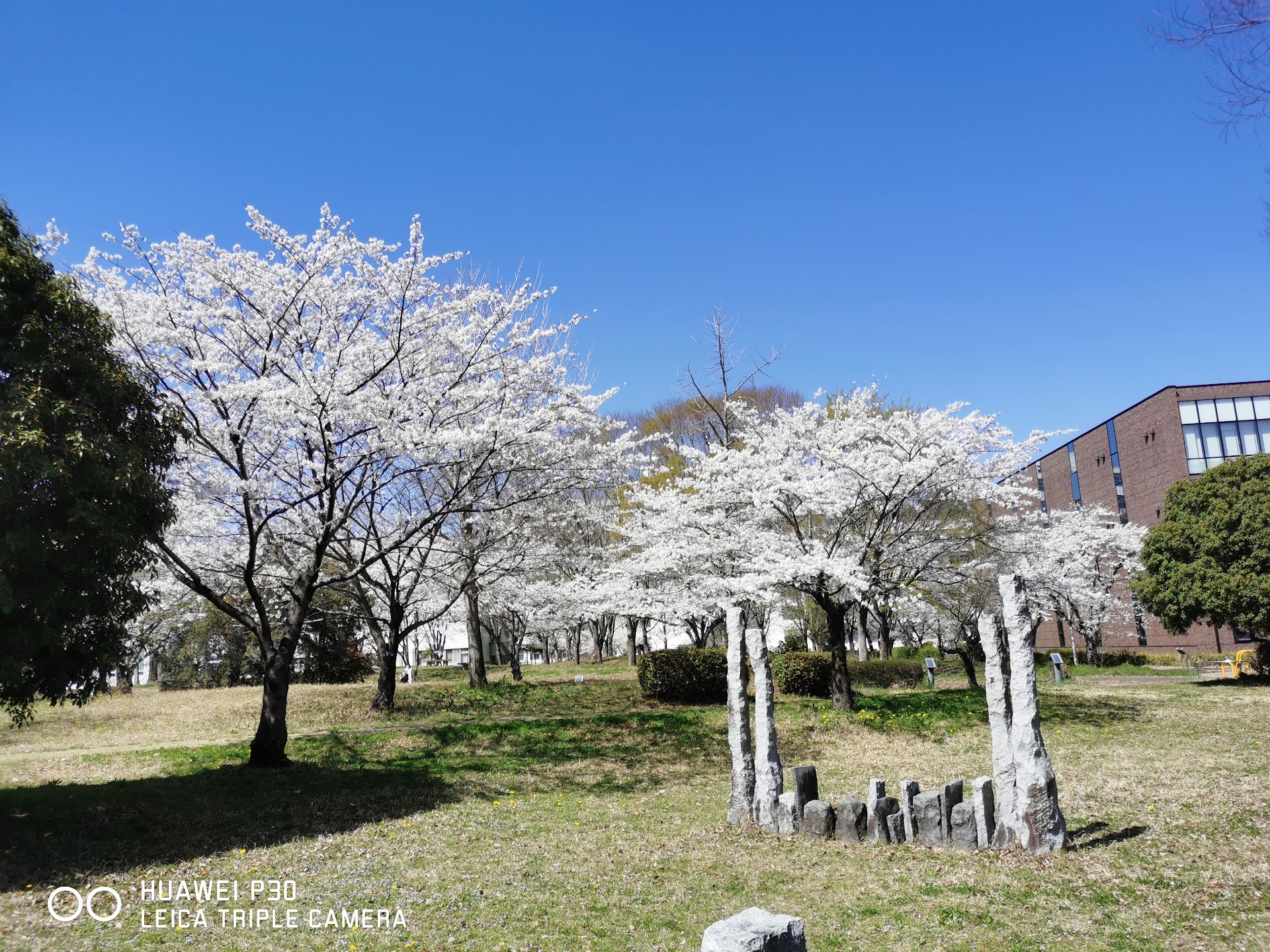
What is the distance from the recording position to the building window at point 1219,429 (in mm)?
41719

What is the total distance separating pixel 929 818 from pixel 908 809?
0.72ft

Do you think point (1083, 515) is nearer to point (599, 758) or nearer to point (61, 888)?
point (599, 758)

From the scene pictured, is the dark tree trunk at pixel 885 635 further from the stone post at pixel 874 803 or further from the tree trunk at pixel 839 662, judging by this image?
the stone post at pixel 874 803

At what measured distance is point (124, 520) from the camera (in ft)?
27.6

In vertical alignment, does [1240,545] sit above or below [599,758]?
above

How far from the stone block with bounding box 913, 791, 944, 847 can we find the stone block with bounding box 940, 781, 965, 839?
32 millimetres

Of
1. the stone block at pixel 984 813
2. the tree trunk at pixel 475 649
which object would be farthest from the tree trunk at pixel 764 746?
the tree trunk at pixel 475 649

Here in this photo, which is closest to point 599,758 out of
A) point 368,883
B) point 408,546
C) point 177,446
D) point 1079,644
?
point 408,546

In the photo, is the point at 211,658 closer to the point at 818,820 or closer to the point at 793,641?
the point at 793,641

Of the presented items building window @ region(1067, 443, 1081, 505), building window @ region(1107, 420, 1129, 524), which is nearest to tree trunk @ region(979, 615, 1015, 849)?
building window @ region(1107, 420, 1129, 524)

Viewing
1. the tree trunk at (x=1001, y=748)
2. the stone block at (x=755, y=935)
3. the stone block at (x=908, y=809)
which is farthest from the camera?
the stone block at (x=908, y=809)

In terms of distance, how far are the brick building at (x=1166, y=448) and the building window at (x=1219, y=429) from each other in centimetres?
4

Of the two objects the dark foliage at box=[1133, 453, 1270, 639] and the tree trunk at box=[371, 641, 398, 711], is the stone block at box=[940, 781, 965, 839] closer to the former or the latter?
the tree trunk at box=[371, 641, 398, 711]

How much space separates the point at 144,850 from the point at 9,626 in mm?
2698
